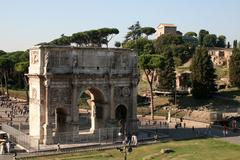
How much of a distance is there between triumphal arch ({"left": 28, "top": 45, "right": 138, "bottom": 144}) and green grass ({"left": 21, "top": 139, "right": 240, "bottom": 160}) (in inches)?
211

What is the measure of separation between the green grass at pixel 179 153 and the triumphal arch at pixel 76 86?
536cm

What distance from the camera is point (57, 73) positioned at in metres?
41.7

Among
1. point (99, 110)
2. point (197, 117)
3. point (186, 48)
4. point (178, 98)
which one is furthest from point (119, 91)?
point (186, 48)

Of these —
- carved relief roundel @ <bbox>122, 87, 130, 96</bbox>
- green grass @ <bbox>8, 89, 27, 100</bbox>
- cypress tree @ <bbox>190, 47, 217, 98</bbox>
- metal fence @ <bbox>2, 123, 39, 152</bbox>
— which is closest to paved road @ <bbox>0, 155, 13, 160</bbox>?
metal fence @ <bbox>2, 123, 39, 152</bbox>

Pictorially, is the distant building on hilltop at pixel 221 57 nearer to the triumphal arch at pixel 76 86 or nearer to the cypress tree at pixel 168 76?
the cypress tree at pixel 168 76

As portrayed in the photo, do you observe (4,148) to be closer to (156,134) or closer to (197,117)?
(156,134)

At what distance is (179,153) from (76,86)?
42.5 ft

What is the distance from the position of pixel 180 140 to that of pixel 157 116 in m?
20.3

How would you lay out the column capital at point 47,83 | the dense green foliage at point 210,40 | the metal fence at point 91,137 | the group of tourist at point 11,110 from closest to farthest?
the column capital at point 47,83, the metal fence at point 91,137, the group of tourist at point 11,110, the dense green foliage at point 210,40

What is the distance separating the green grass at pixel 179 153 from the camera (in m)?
35.3

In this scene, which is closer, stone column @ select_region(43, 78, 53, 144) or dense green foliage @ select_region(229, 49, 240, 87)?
stone column @ select_region(43, 78, 53, 144)

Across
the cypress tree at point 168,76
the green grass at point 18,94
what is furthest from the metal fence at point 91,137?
the green grass at point 18,94

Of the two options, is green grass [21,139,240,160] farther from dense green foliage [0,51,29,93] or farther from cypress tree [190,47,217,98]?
dense green foliage [0,51,29,93]

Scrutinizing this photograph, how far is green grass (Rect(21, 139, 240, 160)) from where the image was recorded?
35344 mm
